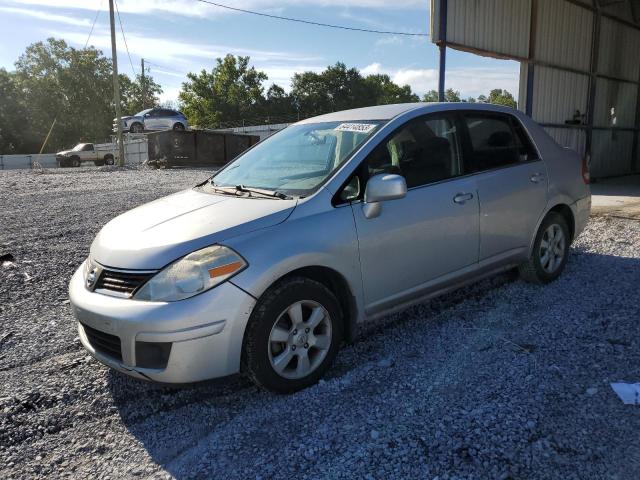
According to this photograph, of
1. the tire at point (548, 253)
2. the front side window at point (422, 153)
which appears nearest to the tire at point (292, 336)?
the front side window at point (422, 153)

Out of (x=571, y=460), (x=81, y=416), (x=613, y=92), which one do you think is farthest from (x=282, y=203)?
(x=613, y=92)

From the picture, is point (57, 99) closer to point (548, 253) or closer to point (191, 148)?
point (191, 148)

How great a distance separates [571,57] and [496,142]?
12320mm

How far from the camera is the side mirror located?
3.15 m

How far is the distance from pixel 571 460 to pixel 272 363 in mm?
1561

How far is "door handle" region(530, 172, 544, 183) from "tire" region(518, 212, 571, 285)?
1.29 ft

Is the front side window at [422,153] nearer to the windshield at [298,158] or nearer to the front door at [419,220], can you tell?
the front door at [419,220]

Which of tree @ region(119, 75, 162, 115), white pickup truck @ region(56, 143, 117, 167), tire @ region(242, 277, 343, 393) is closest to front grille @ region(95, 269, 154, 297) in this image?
tire @ region(242, 277, 343, 393)

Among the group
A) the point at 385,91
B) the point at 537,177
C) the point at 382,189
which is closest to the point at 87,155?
the point at 537,177

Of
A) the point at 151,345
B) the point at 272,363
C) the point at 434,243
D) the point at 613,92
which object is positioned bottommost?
the point at 272,363

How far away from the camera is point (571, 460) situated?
232 cm

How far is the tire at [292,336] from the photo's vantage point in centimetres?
279

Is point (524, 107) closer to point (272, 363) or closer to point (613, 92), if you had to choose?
point (613, 92)

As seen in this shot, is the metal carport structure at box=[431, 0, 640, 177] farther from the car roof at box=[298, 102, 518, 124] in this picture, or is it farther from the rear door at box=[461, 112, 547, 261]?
the car roof at box=[298, 102, 518, 124]
